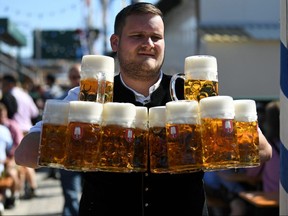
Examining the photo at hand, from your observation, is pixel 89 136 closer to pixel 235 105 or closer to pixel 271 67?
pixel 235 105

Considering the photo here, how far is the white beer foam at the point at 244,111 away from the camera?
6.29 feet

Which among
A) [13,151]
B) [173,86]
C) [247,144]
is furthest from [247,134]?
[13,151]

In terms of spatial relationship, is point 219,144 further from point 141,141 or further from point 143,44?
point 143,44

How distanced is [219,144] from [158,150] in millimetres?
222

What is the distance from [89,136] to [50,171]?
882cm

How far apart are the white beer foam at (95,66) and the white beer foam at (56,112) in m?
0.13

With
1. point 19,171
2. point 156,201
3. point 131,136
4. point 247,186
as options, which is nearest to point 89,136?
point 131,136

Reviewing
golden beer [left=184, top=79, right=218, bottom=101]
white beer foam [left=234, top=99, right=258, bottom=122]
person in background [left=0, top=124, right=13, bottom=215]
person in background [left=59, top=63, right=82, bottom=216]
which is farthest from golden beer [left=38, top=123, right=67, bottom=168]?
person in background [left=0, top=124, right=13, bottom=215]

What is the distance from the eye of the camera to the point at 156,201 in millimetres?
2186

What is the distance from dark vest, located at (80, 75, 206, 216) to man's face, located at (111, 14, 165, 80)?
16 centimetres

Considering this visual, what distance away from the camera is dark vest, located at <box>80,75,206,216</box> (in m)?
2.18

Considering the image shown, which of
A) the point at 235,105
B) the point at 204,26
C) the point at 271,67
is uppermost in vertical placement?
the point at 204,26

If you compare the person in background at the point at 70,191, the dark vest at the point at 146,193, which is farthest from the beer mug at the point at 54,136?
the person in background at the point at 70,191

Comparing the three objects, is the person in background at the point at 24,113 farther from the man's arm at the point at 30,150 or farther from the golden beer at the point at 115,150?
the golden beer at the point at 115,150
